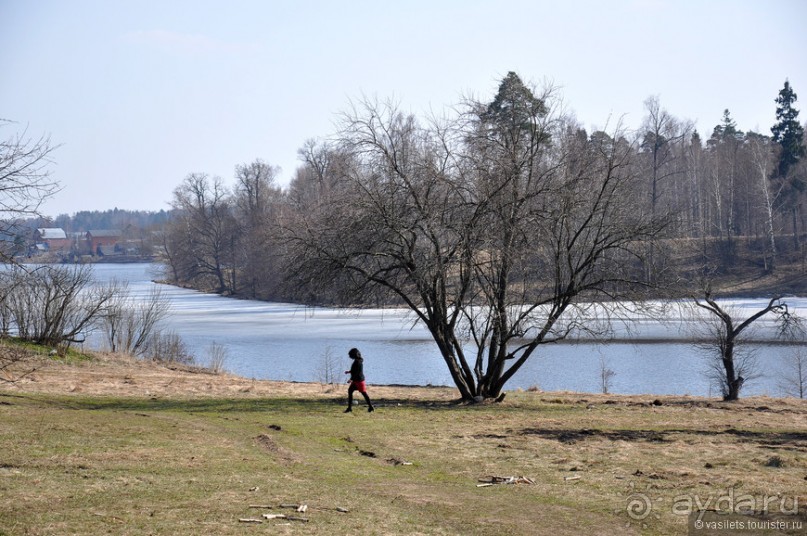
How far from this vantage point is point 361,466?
1148 centimetres

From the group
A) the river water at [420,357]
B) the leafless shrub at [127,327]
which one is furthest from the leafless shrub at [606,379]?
the leafless shrub at [127,327]

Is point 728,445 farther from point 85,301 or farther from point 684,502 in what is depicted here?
point 85,301

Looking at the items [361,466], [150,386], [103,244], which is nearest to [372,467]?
[361,466]

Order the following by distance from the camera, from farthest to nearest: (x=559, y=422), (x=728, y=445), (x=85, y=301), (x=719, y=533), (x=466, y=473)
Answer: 1. (x=85, y=301)
2. (x=559, y=422)
3. (x=728, y=445)
4. (x=466, y=473)
5. (x=719, y=533)

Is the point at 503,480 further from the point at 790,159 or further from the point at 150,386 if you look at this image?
the point at 790,159

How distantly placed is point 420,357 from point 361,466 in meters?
26.1

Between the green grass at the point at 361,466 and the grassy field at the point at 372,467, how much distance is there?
0.12ft

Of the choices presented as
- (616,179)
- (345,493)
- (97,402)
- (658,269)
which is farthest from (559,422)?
(97,402)

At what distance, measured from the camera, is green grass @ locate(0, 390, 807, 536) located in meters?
7.89

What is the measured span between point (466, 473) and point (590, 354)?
2744 centimetres


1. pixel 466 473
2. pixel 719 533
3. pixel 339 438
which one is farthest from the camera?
pixel 339 438

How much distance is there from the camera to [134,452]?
36.7 feet

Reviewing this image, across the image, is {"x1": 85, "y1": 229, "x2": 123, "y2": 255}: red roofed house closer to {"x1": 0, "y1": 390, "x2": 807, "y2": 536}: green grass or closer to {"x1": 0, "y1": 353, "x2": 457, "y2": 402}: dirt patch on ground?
{"x1": 0, "y1": 353, "x2": 457, "y2": 402}: dirt patch on ground

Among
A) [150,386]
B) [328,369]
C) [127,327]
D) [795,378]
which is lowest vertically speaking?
[795,378]
